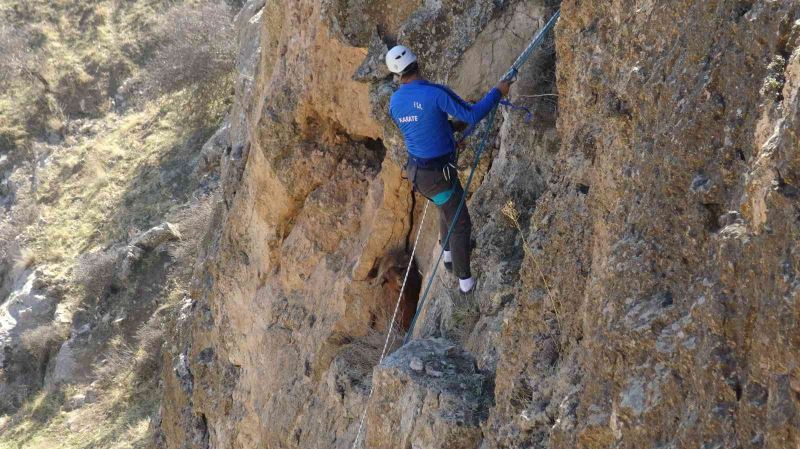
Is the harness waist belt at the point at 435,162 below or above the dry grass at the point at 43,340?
above

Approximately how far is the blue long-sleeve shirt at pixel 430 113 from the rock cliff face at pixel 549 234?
0.38 metres

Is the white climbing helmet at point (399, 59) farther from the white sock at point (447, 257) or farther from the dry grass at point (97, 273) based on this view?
the dry grass at point (97, 273)

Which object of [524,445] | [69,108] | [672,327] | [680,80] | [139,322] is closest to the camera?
[672,327]

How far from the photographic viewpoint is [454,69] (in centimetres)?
700

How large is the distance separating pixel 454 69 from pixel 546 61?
103cm

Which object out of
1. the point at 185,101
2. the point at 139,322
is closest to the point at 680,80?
the point at 139,322

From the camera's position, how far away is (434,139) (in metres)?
6.27

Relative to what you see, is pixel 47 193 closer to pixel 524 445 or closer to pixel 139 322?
pixel 139 322

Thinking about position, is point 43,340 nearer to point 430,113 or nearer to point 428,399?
point 430,113

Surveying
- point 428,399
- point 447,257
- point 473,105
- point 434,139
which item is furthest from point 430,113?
point 428,399

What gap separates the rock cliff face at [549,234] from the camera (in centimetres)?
336

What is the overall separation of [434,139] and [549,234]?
1.65 m

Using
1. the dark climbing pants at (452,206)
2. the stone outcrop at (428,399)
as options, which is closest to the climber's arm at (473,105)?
the dark climbing pants at (452,206)

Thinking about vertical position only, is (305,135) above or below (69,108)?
above
